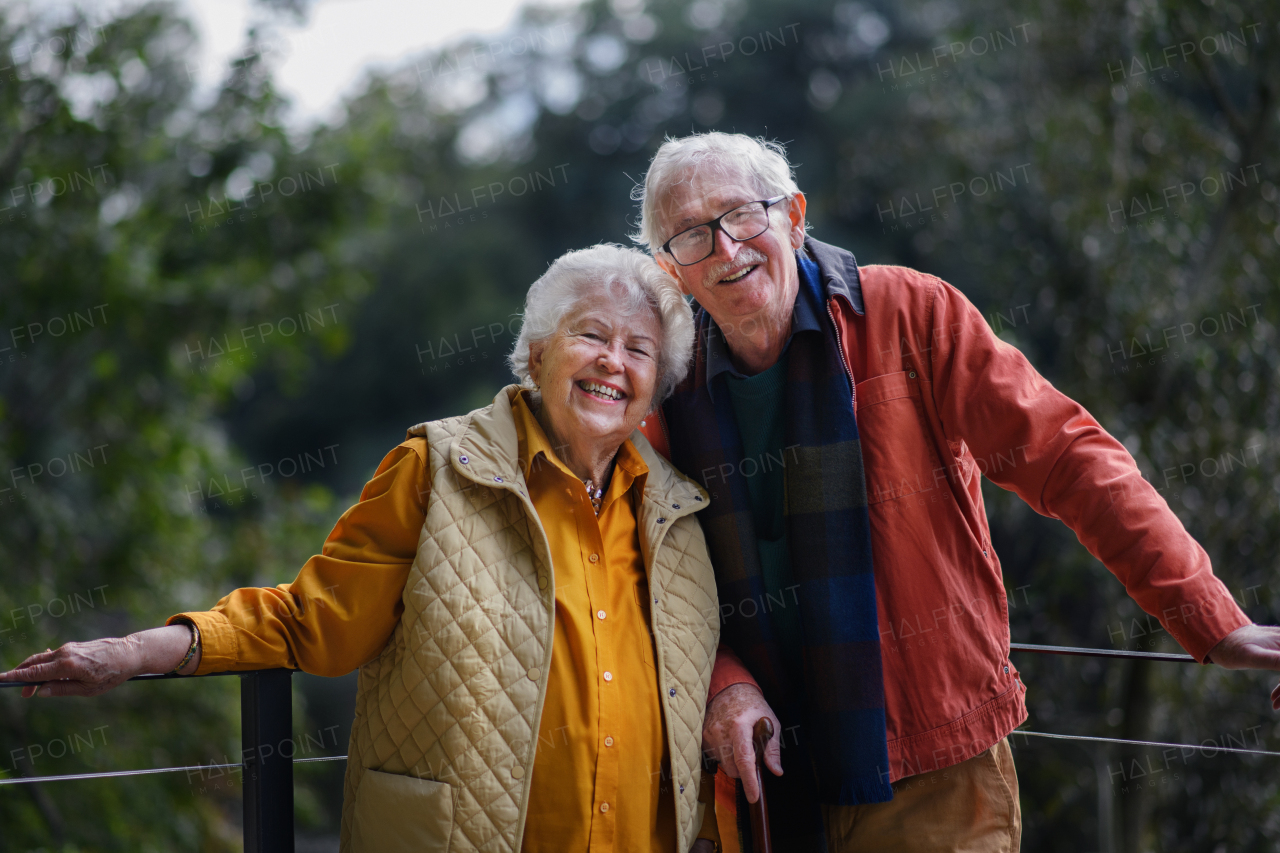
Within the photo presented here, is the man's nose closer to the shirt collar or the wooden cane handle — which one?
the shirt collar

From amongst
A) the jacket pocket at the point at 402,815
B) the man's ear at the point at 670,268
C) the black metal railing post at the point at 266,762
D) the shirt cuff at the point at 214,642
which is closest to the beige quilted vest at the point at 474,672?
the jacket pocket at the point at 402,815

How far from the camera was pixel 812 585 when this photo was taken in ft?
5.45

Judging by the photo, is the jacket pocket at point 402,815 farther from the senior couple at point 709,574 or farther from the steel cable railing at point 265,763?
the steel cable railing at point 265,763

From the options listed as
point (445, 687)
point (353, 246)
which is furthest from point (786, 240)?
point (353, 246)

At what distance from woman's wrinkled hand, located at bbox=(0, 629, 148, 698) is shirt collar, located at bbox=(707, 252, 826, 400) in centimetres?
102

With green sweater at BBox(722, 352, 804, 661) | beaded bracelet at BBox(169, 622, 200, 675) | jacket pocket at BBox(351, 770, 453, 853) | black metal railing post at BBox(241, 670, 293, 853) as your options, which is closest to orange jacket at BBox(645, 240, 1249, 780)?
green sweater at BBox(722, 352, 804, 661)

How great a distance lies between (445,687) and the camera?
4.90 ft

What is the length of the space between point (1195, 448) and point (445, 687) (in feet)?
10.6

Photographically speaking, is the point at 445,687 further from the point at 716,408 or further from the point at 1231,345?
the point at 1231,345

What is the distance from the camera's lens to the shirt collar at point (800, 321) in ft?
5.71

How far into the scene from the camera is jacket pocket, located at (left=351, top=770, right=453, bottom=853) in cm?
146

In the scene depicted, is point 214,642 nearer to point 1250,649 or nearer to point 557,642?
point 557,642

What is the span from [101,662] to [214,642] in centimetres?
15

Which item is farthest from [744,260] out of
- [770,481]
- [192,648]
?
[192,648]
